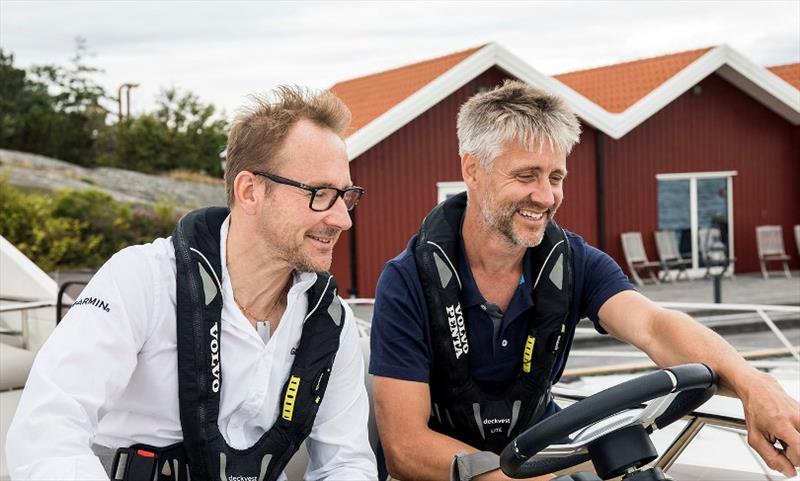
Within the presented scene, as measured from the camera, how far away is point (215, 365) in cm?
237

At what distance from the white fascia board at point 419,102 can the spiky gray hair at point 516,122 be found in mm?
15321

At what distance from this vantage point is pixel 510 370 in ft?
9.76

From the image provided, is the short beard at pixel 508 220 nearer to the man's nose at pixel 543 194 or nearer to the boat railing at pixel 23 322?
the man's nose at pixel 543 194

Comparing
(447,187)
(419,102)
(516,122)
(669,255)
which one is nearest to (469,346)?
(516,122)

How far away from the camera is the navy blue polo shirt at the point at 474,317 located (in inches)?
112

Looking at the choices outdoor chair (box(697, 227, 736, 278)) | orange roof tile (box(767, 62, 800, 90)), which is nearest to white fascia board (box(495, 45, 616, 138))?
outdoor chair (box(697, 227, 736, 278))

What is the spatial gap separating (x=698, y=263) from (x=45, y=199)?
1476 centimetres

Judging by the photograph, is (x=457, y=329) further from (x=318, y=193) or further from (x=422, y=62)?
(x=422, y=62)

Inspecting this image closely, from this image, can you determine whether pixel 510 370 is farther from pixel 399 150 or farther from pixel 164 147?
pixel 164 147

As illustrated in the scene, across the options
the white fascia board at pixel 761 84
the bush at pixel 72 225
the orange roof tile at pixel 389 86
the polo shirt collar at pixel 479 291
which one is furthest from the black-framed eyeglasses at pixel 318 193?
the white fascia board at pixel 761 84

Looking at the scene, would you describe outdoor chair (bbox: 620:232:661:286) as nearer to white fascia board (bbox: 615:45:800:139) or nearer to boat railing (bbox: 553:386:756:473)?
white fascia board (bbox: 615:45:800:139)

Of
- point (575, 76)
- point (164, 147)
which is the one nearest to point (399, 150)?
point (575, 76)

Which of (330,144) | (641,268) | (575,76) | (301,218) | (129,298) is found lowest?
(641,268)

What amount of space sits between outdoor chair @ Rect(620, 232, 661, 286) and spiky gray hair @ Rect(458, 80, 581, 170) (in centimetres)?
1861
